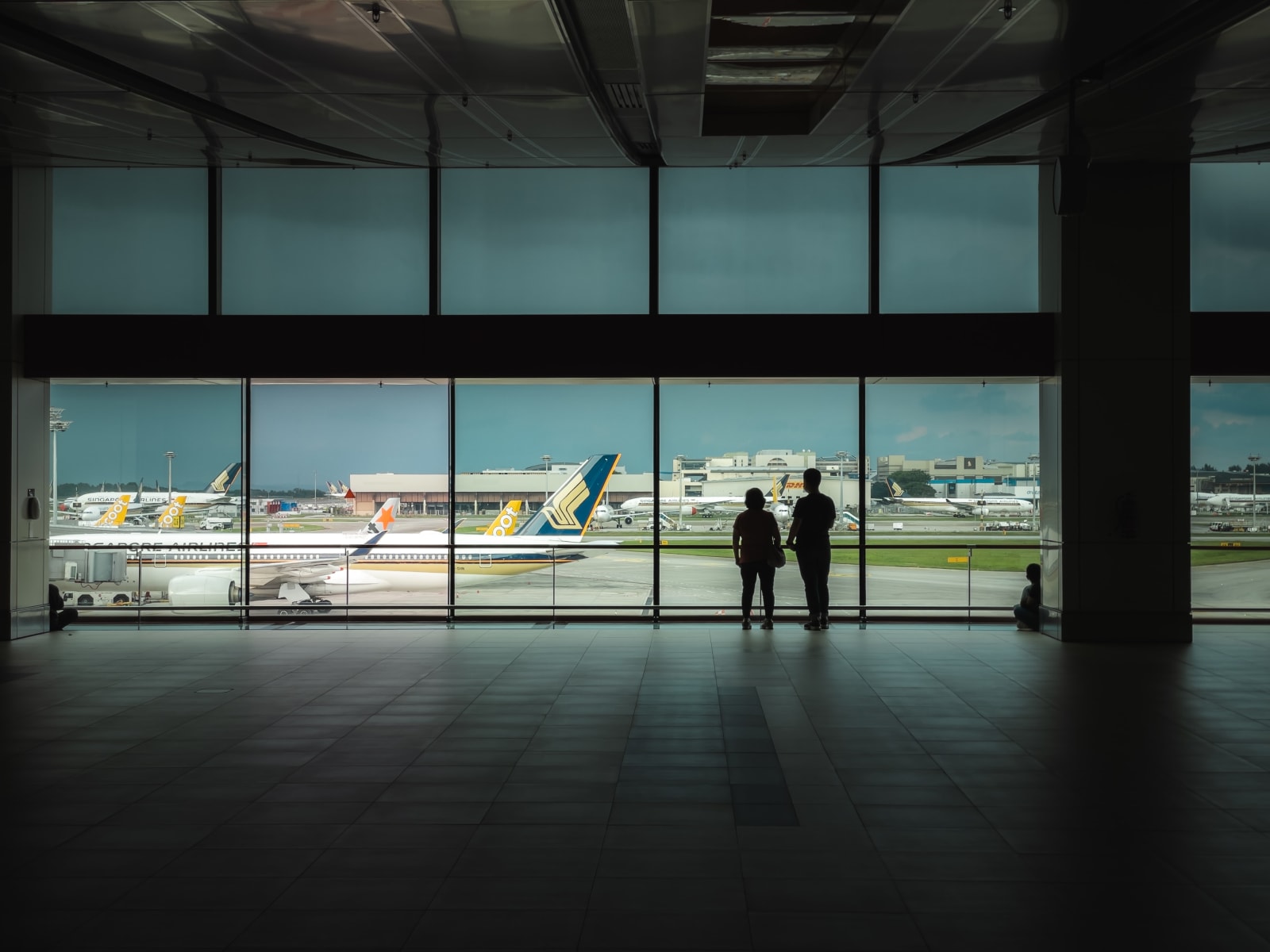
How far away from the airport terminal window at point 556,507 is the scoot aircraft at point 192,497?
3.79m

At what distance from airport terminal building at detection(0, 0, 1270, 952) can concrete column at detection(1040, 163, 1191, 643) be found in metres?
0.04

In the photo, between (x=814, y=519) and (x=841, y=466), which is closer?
(x=814, y=519)

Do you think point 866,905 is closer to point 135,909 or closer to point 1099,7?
point 135,909

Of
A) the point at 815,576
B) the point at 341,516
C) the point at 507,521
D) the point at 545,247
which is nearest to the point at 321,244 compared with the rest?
the point at 545,247

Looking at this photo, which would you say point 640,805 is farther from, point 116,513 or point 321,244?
point 116,513

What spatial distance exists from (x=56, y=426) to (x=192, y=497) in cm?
984

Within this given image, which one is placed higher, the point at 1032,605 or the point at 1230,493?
the point at 1230,493

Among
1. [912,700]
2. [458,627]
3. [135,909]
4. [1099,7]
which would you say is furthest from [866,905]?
[458,627]

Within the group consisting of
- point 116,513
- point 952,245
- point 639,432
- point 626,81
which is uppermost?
point 626,81

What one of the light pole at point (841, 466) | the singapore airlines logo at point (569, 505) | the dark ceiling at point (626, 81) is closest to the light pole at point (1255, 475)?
the dark ceiling at point (626, 81)

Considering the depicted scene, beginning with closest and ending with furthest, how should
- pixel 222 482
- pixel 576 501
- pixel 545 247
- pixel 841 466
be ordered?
pixel 841 466, pixel 545 247, pixel 222 482, pixel 576 501

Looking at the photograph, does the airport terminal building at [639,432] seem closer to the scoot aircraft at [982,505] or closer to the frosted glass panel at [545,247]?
the frosted glass panel at [545,247]

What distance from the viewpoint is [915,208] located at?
30.9 feet

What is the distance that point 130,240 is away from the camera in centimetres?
969
